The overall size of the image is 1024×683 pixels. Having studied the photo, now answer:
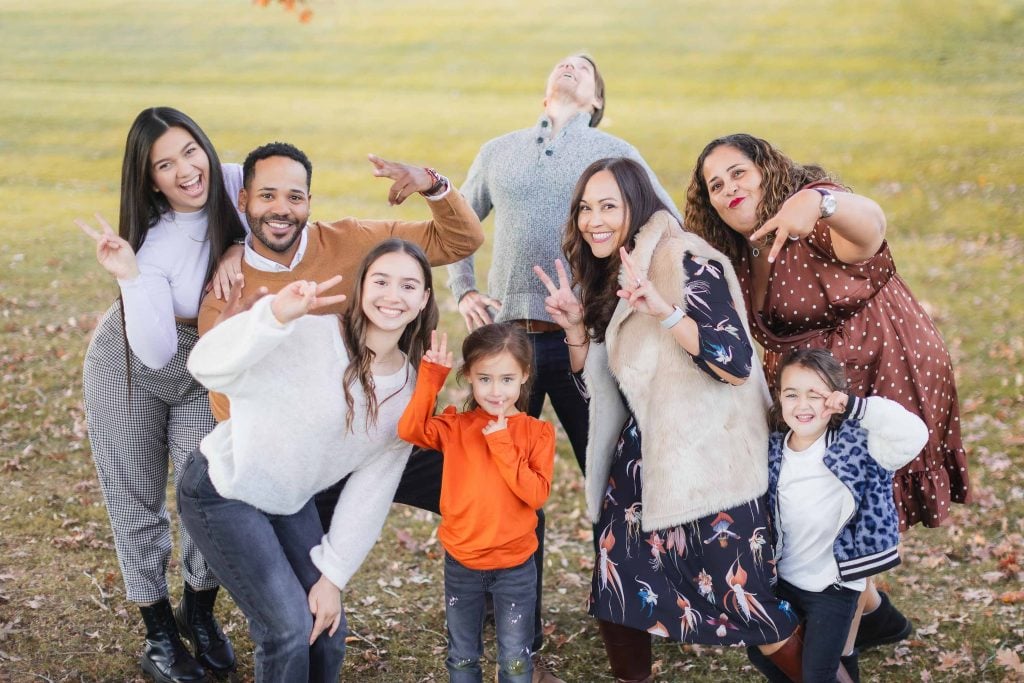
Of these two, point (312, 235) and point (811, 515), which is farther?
point (312, 235)

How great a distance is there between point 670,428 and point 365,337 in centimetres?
113

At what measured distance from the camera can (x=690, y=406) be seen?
3457 mm

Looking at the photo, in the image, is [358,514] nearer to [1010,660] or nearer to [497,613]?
[497,613]

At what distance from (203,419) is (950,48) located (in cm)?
2113

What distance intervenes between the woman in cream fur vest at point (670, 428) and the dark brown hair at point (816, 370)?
67 millimetres

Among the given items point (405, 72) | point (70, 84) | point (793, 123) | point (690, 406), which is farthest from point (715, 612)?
point (405, 72)

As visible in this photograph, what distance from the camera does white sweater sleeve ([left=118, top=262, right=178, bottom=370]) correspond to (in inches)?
142

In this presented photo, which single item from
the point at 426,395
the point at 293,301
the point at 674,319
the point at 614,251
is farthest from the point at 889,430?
the point at 293,301

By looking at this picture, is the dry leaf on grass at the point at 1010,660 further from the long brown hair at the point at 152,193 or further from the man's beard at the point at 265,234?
the long brown hair at the point at 152,193

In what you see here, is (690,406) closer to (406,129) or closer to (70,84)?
(406,129)

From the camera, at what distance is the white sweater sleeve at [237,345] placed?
306 cm

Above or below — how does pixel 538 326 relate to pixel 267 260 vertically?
below

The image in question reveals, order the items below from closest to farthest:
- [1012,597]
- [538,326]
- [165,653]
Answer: [165,653] → [538,326] → [1012,597]

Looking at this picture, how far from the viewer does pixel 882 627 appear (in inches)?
183
